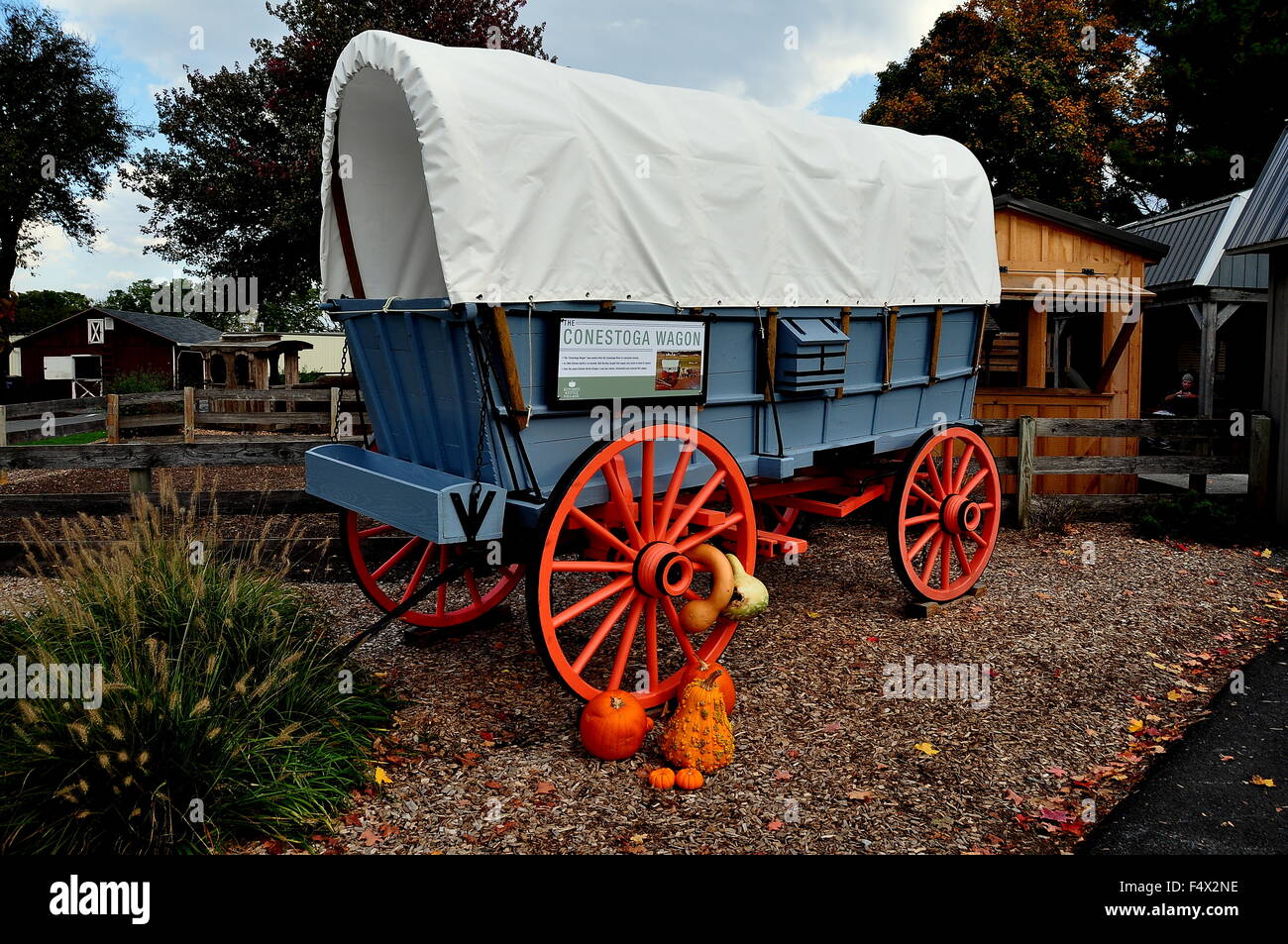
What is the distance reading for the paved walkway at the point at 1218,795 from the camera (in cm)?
348

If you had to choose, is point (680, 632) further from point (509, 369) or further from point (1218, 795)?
point (1218, 795)

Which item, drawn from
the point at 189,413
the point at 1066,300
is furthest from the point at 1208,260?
the point at 189,413

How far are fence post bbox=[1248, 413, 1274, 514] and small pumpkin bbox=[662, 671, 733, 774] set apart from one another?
7.12m

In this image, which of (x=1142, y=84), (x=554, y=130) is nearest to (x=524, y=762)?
(x=554, y=130)

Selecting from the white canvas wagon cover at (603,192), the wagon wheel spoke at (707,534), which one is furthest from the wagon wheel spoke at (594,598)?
the white canvas wagon cover at (603,192)

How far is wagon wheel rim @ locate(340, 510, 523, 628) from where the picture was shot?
206 inches

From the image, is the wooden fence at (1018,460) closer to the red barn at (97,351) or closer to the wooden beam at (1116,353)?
the wooden beam at (1116,353)

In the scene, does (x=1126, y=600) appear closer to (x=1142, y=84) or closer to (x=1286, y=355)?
(x=1286, y=355)

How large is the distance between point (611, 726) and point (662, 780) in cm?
32

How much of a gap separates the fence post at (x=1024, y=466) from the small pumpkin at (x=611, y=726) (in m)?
5.79

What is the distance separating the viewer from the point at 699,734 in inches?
156

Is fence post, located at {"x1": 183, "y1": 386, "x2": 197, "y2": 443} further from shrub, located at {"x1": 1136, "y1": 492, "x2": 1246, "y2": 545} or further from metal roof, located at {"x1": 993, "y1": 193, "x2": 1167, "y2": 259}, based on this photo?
shrub, located at {"x1": 1136, "y1": 492, "x2": 1246, "y2": 545}

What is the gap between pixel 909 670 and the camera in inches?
203

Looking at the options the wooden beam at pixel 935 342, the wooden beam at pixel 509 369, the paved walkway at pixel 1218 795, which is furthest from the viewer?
the wooden beam at pixel 935 342
